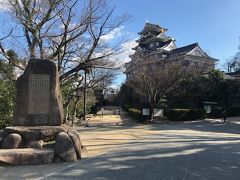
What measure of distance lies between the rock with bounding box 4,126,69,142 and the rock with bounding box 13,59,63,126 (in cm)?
53

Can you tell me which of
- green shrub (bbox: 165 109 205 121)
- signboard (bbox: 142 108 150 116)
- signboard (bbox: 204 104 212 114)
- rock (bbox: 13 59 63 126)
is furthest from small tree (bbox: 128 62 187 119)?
rock (bbox: 13 59 63 126)

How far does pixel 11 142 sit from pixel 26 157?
1.28 metres

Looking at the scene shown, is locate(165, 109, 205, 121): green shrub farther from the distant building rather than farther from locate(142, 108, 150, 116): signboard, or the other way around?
the distant building

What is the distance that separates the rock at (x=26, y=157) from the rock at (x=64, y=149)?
21cm

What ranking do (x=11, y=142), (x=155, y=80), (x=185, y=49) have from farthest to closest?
1. (x=185, y=49)
2. (x=155, y=80)
3. (x=11, y=142)

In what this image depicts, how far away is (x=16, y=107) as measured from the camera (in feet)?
38.0

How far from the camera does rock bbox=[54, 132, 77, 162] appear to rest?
9.98m

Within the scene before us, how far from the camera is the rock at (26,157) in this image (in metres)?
9.35

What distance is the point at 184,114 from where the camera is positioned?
3597cm

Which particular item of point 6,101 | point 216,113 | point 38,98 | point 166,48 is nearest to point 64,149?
point 38,98

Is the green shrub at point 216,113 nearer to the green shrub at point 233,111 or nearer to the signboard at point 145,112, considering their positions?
the green shrub at point 233,111

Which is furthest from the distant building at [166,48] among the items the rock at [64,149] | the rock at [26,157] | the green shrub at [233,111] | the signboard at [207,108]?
the rock at [26,157]

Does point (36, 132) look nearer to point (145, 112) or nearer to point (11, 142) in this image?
point (11, 142)

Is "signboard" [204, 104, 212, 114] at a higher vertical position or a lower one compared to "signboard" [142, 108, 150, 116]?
higher
